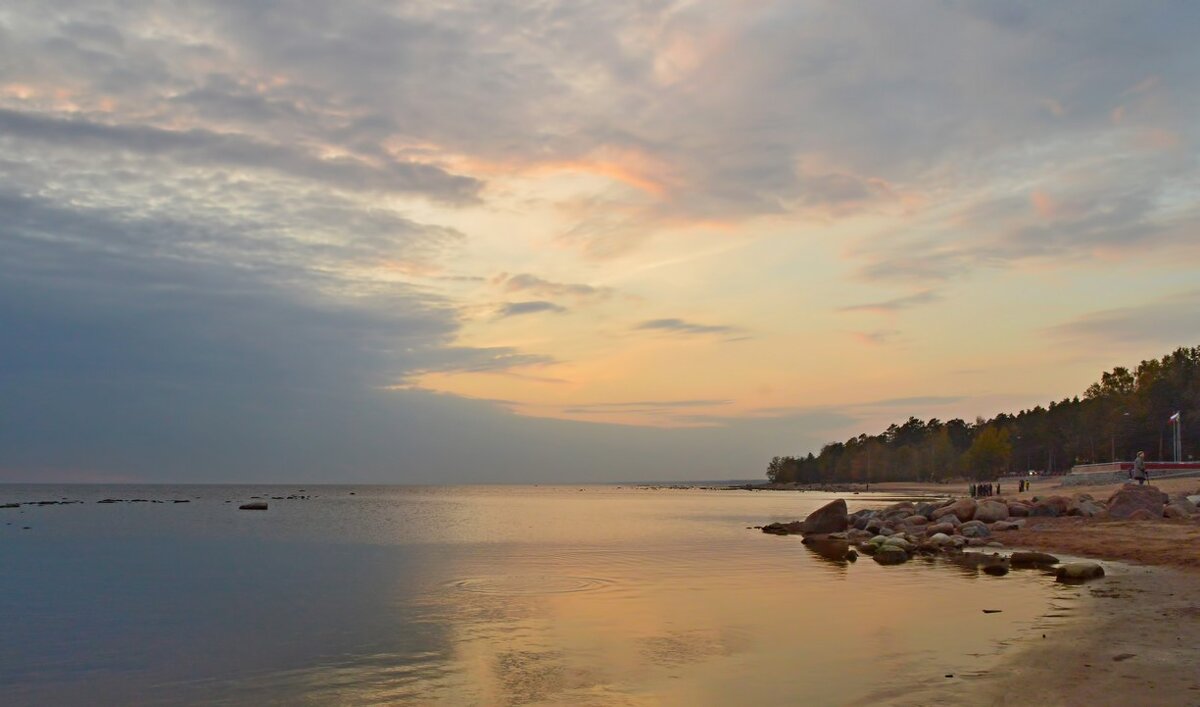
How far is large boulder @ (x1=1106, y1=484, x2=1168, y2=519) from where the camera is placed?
39.9 m

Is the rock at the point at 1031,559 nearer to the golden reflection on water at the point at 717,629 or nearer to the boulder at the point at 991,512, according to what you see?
the golden reflection on water at the point at 717,629

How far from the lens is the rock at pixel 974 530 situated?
135ft

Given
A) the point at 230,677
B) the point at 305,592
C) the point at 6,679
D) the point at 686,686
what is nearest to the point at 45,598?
the point at 305,592

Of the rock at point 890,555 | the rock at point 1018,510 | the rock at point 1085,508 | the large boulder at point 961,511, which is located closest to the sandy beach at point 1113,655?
the rock at point 890,555

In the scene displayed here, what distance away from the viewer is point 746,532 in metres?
55.2

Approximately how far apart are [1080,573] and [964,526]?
17865 mm

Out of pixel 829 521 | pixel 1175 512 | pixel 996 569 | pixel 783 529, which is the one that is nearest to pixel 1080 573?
pixel 996 569

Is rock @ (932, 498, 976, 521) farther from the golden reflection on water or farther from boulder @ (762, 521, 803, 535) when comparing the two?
the golden reflection on water

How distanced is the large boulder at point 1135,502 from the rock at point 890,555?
12.6 meters

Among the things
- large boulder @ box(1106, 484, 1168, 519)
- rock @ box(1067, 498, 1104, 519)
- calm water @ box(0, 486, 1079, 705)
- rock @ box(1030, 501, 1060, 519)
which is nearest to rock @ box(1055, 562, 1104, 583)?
calm water @ box(0, 486, 1079, 705)

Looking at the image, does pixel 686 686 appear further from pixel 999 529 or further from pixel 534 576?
pixel 999 529

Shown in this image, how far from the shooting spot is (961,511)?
47.1 metres

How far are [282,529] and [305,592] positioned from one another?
37.2 meters

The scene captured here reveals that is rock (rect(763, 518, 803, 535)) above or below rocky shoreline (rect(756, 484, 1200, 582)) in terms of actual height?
below
